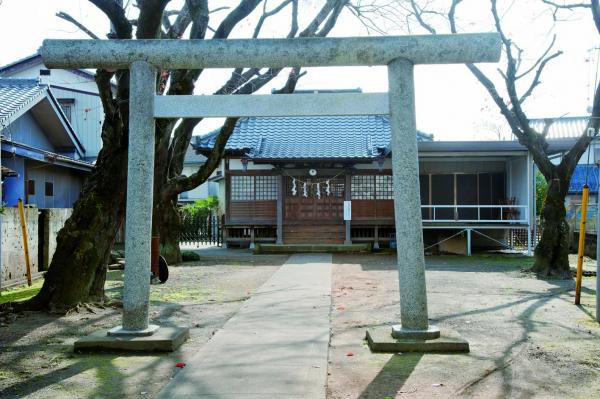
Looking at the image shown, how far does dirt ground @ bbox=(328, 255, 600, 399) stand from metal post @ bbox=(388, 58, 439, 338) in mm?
482

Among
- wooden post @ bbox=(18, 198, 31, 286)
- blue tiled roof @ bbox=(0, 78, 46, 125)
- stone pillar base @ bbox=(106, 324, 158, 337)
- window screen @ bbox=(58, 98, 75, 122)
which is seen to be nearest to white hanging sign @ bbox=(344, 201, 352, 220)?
blue tiled roof @ bbox=(0, 78, 46, 125)

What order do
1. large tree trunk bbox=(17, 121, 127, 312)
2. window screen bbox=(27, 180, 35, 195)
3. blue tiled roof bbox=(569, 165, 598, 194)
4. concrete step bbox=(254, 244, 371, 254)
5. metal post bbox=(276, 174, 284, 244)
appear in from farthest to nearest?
blue tiled roof bbox=(569, 165, 598, 194) → metal post bbox=(276, 174, 284, 244) → concrete step bbox=(254, 244, 371, 254) → window screen bbox=(27, 180, 35, 195) → large tree trunk bbox=(17, 121, 127, 312)

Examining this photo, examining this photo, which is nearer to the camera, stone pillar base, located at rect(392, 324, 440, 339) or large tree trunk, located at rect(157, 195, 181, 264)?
stone pillar base, located at rect(392, 324, 440, 339)

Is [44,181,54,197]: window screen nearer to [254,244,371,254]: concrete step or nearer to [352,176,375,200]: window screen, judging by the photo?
[254,244,371,254]: concrete step

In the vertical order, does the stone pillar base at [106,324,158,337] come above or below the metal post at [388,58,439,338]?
below

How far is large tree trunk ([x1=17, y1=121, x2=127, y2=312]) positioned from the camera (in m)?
8.92

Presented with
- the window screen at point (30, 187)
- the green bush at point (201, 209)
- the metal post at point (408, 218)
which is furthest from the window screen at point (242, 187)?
the metal post at point (408, 218)

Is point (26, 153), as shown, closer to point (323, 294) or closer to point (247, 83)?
point (247, 83)

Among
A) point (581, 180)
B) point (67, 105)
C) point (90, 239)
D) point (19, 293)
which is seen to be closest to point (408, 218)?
point (90, 239)

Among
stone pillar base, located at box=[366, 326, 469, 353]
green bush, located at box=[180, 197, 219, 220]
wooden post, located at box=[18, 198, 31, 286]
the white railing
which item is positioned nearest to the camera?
stone pillar base, located at box=[366, 326, 469, 353]

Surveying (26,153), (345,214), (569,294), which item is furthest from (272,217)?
(569,294)

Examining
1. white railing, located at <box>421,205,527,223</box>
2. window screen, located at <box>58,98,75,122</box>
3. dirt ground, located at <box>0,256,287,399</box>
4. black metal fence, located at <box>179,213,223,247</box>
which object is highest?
window screen, located at <box>58,98,75,122</box>

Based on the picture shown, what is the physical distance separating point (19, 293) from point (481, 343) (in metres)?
8.79

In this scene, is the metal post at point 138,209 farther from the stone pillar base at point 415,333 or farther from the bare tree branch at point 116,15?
the stone pillar base at point 415,333
